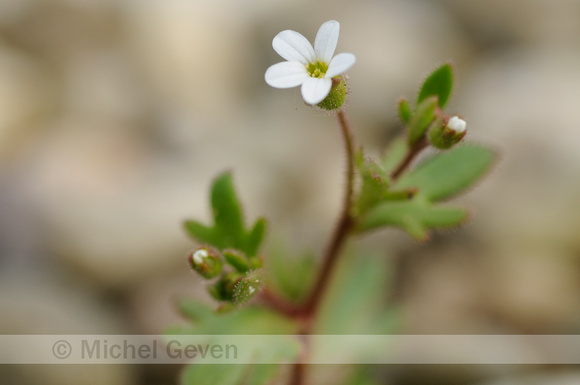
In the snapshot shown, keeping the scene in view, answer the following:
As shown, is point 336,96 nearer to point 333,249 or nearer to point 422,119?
point 422,119

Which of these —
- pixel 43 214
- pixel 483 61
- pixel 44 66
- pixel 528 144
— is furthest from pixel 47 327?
pixel 483 61

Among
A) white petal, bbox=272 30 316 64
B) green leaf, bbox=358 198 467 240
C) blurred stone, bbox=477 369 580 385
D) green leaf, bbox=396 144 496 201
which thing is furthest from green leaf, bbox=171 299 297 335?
blurred stone, bbox=477 369 580 385

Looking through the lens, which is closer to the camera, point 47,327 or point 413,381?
point 47,327

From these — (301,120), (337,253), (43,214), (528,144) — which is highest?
(301,120)

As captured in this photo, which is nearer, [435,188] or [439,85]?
[439,85]

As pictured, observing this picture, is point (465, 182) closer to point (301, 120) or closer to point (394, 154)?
point (394, 154)

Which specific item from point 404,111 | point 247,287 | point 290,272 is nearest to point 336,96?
point 404,111
